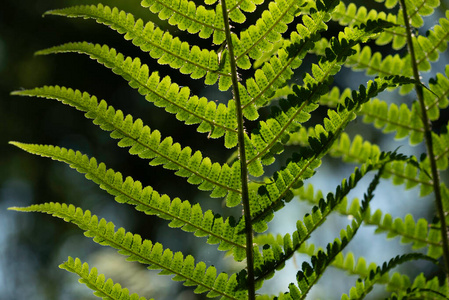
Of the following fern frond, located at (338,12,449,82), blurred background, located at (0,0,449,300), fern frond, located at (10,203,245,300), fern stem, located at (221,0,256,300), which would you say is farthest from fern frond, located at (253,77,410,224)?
blurred background, located at (0,0,449,300)

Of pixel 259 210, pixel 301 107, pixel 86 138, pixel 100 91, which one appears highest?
pixel 100 91

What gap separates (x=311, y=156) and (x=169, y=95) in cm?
27

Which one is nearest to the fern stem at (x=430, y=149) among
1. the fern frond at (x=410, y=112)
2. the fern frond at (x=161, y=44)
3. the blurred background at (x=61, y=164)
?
the fern frond at (x=410, y=112)

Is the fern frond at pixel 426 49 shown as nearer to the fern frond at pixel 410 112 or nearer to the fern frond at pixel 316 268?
the fern frond at pixel 410 112

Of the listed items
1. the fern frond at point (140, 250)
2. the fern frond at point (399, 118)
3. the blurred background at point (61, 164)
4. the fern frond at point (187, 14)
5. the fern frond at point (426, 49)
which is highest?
the blurred background at point (61, 164)

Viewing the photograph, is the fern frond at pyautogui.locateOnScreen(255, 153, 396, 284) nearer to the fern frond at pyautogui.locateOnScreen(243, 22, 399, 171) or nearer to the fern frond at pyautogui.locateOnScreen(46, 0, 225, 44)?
the fern frond at pyautogui.locateOnScreen(243, 22, 399, 171)

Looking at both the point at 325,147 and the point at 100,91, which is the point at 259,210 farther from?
the point at 100,91

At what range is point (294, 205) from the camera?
158 inches

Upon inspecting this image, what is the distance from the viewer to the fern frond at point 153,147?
0.70 metres

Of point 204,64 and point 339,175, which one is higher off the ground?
point 339,175

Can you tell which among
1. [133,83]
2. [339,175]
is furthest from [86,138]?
[133,83]

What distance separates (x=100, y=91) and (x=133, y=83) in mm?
3400

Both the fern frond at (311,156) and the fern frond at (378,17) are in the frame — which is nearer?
the fern frond at (311,156)

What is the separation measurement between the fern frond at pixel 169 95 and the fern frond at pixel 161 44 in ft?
0.12
